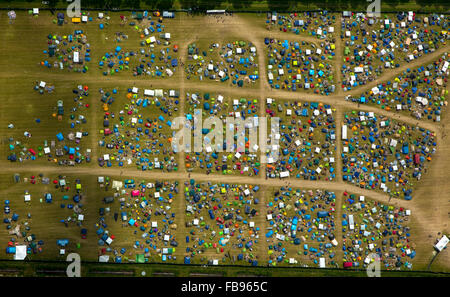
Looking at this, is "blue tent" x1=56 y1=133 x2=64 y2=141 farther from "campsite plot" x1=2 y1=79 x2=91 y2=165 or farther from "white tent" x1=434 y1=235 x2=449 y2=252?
"white tent" x1=434 y1=235 x2=449 y2=252

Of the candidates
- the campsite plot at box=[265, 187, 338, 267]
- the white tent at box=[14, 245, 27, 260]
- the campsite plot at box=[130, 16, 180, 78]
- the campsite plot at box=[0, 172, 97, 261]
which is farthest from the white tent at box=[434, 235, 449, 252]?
the white tent at box=[14, 245, 27, 260]

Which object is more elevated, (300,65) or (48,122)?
(300,65)

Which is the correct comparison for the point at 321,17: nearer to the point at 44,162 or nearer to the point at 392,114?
the point at 392,114

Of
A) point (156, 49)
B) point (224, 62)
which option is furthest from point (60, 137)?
point (224, 62)

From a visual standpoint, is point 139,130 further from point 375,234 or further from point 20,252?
point 375,234

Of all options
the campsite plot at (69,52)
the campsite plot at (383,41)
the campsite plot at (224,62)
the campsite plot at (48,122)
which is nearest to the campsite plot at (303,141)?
the campsite plot at (224,62)

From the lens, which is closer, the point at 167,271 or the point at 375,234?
the point at 167,271
